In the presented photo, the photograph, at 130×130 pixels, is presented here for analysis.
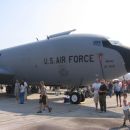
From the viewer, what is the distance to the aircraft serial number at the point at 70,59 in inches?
824

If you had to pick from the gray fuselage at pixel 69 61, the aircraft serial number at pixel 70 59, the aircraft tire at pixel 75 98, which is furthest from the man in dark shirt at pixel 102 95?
the aircraft tire at pixel 75 98

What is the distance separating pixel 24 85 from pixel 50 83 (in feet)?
7.57

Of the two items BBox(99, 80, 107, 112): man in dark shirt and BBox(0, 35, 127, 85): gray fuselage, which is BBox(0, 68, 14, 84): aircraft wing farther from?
BBox(99, 80, 107, 112): man in dark shirt

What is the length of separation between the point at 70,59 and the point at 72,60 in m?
0.19

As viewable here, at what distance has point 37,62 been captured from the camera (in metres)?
24.1

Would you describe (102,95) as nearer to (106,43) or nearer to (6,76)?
(106,43)

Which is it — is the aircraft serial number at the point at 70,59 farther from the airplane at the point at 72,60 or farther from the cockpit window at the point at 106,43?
the cockpit window at the point at 106,43

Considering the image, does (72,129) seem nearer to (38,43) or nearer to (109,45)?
(109,45)

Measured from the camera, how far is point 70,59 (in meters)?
21.8

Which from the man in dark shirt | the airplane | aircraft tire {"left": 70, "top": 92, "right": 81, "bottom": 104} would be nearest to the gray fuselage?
the airplane

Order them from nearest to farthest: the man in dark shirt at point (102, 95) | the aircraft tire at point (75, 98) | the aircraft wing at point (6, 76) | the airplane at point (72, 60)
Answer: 1. the man in dark shirt at point (102, 95)
2. the airplane at point (72, 60)
3. the aircraft tire at point (75, 98)
4. the aircraft wing at point (6, 76)

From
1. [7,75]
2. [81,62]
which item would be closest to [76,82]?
[81,62]

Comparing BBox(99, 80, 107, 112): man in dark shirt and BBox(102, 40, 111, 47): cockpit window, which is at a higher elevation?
BBox(102, 40, 111, 47): cockpit window

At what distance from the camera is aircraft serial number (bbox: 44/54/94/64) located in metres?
20.9
